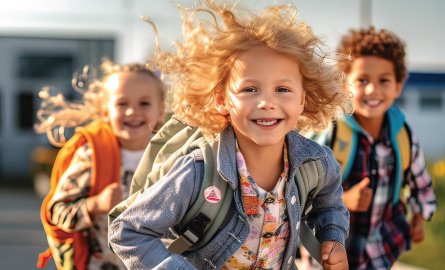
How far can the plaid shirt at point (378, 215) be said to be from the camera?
193 inches

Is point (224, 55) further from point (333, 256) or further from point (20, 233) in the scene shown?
point (20, 233)

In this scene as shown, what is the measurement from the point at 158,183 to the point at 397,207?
2107mm

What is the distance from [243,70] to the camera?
10.7 ft

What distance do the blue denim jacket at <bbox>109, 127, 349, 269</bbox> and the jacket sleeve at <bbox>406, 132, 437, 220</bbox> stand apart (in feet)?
5.46

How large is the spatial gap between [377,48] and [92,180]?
1.65 metres

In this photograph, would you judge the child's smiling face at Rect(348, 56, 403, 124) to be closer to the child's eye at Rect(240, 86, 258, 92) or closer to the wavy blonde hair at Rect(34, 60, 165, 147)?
the wavy blonde hair at Rect(34, 60, 165, 147)

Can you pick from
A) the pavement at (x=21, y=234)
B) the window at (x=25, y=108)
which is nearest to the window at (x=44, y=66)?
the window at (x=25, y=108)

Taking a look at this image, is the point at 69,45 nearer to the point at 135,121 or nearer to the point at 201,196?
the point at 135,121

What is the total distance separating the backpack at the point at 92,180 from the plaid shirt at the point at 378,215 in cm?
113

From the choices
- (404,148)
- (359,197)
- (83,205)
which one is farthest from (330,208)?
(404,148)

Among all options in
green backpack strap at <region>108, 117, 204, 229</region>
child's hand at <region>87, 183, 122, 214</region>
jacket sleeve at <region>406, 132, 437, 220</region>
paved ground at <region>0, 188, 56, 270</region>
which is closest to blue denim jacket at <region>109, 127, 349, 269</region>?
green backpack strap at <region>108, 117, 204, 229</region>

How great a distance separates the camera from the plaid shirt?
4906 mm

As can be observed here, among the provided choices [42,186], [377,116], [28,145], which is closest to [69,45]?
[28,145]

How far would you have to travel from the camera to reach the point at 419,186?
16.9 ft
